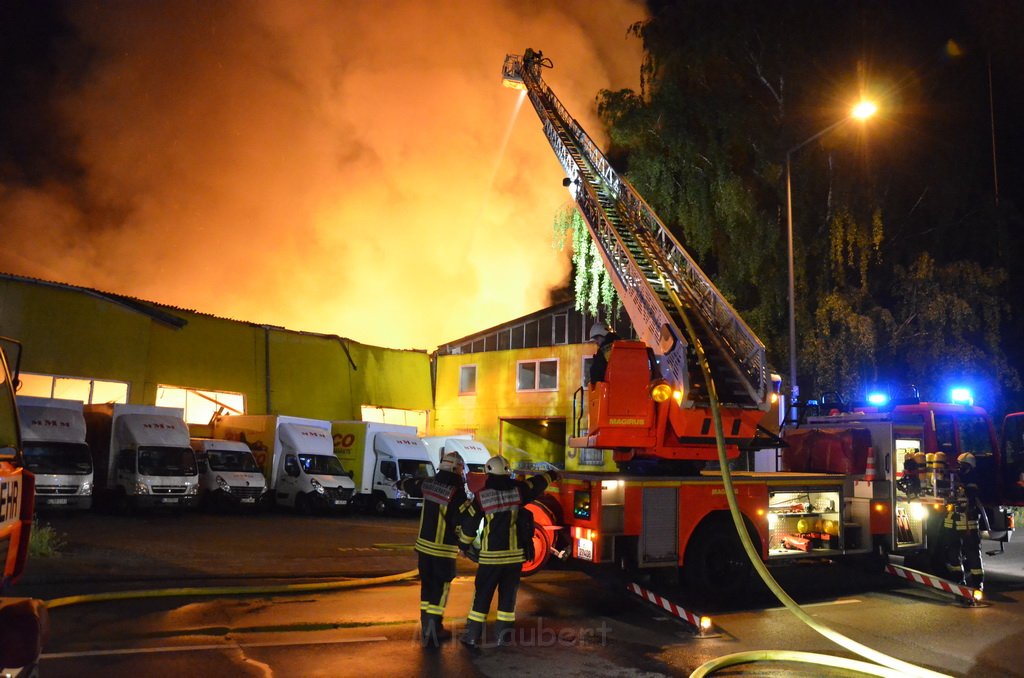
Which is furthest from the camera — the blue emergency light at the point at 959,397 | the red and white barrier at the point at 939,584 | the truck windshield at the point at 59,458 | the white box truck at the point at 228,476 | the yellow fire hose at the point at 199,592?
the white box truck at the point at 228,476

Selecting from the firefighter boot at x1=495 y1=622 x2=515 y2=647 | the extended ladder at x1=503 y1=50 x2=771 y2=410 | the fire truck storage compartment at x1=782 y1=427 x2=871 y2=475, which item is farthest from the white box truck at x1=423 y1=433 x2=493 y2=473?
the firefighter boot at x1=495 y1=622 x2=515 y2=647

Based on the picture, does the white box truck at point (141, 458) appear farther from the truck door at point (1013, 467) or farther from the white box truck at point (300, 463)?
the truck door at point (1013, 467)

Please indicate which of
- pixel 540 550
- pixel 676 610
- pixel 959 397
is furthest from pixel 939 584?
pixel 540 550

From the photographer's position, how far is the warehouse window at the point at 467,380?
3234 cm

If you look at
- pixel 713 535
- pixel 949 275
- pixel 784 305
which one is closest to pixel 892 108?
pixel 949 275

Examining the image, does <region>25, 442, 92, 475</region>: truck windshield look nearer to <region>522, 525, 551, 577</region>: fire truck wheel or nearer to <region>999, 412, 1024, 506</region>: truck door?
<region>522, 525, 551, 577</region>: fire truck wheel

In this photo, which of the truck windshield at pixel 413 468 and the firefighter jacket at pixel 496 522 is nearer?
the firefighter jacket at pixel 496 522

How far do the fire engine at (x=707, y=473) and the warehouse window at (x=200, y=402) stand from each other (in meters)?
18.5

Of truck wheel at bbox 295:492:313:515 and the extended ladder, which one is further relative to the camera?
truck wheel at bbox 295:492:313:515

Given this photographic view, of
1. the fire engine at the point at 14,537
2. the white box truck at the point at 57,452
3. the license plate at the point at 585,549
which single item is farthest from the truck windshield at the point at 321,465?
the fire engine at the point at 14,537

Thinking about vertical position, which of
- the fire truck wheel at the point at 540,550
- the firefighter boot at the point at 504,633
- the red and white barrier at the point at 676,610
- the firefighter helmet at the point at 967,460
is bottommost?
the firefighter boot at the point at 504,633

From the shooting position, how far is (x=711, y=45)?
2070cm

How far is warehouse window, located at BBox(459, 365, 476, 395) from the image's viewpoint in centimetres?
3234

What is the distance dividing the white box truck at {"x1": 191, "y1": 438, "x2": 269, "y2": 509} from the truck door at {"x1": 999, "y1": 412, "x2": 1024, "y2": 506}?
16.3 m
